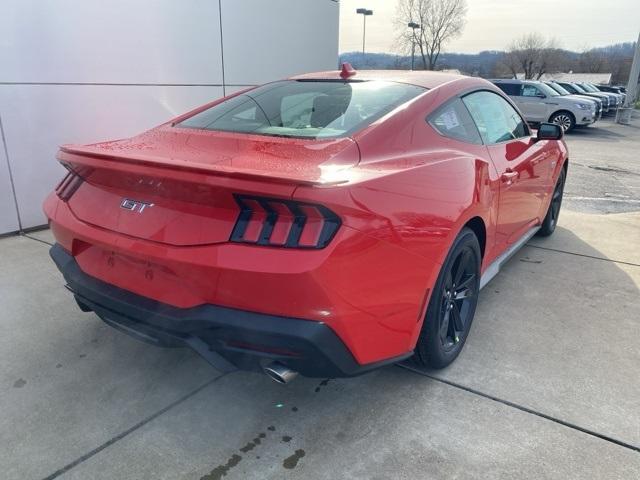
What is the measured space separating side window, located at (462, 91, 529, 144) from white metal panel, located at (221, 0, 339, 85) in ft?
A: 13.4

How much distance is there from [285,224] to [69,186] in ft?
4.29

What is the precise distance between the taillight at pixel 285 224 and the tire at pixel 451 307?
32.1 inches

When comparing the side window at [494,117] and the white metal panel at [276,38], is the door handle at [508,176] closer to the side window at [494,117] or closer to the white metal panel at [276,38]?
the side window at [494,117]

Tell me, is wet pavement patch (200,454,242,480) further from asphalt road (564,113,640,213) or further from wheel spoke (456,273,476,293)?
asphalt road (564,113,640,213)

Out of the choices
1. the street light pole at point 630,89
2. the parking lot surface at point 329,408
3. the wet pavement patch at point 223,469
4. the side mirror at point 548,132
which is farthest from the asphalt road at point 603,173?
the street light pole at point 630,89

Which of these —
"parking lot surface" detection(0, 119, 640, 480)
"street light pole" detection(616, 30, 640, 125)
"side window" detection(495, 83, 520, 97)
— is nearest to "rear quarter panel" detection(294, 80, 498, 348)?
"parking lot surface" detection(0, 119, 640, 480)

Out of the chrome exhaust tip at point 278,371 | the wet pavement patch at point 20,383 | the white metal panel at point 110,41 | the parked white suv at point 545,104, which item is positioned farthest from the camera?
the parked white suv at point 545,104

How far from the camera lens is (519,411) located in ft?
7.90

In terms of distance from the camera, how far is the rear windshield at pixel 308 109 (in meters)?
2.50

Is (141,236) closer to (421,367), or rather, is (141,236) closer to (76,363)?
(76,363)

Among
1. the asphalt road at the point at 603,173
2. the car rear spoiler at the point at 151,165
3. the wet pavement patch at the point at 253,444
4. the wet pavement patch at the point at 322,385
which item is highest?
the car rear spoiler at the point at 151,165

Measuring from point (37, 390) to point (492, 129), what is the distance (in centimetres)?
301

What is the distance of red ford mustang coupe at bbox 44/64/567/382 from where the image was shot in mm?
1788

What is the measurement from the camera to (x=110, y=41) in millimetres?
5316
